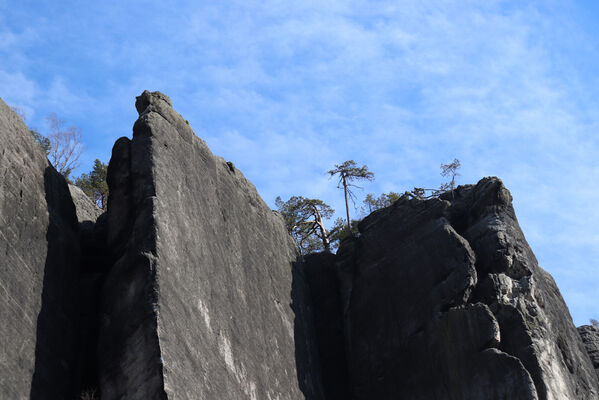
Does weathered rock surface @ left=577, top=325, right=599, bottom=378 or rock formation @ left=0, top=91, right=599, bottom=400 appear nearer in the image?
rock formation @ left=0, top=91, right=599, bottom=400

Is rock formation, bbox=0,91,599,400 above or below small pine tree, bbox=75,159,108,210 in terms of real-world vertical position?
below

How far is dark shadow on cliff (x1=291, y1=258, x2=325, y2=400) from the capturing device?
23.1 metres

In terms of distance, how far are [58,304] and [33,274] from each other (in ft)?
3.22

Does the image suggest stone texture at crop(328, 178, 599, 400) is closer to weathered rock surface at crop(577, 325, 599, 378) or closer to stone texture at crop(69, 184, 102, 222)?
weathered rock surface at crop(577, 325, 599, 378)

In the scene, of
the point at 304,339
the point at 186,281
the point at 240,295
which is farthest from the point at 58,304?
the point at 304,339

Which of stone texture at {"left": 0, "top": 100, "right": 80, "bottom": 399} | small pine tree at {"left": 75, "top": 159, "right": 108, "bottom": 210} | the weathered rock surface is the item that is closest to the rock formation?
stone texture at {"left": 0, "top": 100, "right": 80, "bottom": 399}

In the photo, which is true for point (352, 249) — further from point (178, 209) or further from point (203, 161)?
point (178, 209)

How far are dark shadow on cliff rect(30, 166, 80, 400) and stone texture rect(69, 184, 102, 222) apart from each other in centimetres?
119

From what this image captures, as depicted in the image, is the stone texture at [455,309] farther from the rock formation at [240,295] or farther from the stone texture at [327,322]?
the stone texture at [327,322]

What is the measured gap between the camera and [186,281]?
17203 mm

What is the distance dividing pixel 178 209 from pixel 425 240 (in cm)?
939

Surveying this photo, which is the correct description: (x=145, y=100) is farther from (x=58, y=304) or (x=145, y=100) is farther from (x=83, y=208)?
(x=58, y=304)

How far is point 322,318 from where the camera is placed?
26594 millimetres

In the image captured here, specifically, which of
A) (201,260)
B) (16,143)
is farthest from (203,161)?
(16,143)
